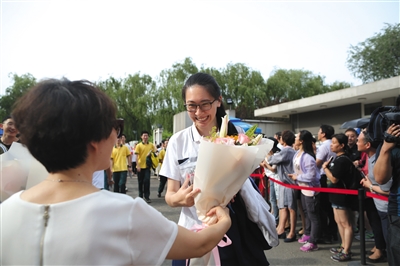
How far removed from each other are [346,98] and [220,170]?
57.2ft

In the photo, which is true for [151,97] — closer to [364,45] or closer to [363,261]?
[364,45]

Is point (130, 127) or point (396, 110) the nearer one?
point (396, 110)

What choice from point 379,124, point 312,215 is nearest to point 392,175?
point 379,124

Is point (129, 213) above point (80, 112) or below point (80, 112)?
below

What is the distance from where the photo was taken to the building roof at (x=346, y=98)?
1489 centimetres

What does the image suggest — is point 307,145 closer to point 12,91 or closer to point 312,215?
point 312,215

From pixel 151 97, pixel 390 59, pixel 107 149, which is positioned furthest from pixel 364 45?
pixel 107 149

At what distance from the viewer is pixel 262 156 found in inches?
73.6

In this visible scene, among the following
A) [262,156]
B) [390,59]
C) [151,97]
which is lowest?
[262,156]

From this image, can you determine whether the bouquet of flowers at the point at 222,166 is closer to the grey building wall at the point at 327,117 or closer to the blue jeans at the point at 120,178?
the blue jeans at the point at 120,178

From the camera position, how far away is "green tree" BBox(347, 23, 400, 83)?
29.5 meters

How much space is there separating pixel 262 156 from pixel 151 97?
30.8m

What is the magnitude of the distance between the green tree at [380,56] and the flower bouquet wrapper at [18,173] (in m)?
33.5

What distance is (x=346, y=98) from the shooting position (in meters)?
17.4
